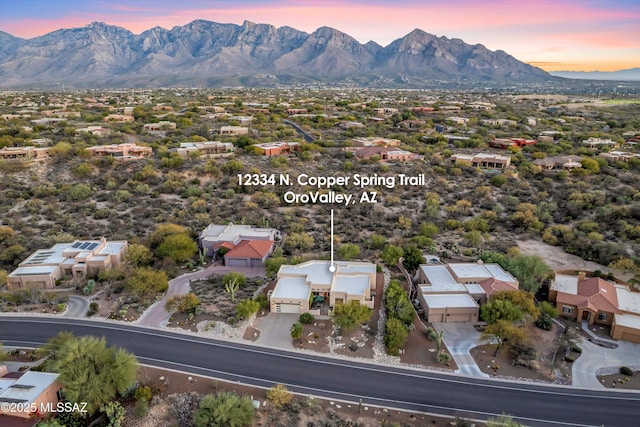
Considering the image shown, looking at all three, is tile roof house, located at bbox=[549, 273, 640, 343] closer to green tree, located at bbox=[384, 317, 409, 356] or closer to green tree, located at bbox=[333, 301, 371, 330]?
green tree, located at bbox=[384, 317, 409, 356]

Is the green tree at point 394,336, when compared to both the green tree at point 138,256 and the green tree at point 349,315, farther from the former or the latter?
the green tree at point 138,256

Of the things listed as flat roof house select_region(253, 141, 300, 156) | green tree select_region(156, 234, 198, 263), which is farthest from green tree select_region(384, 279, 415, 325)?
flat roof house select_region(253, 141, 300, 156)

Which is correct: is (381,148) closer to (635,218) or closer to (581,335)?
(635,218)

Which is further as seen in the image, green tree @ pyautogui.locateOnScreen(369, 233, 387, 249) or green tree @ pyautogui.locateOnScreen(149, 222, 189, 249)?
green tree @ pyautogui.locateOnScreen(369, 233, 387, 249)

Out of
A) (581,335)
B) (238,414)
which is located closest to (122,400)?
(238,414)

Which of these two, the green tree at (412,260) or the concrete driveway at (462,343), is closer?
the concrete driveway at (462,343)

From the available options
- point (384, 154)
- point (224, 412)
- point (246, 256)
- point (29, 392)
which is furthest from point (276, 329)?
point (384, 154)

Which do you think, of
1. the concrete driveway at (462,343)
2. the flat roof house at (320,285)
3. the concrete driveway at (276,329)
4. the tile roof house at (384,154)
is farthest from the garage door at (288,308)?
the tile roof house at (384,154)
